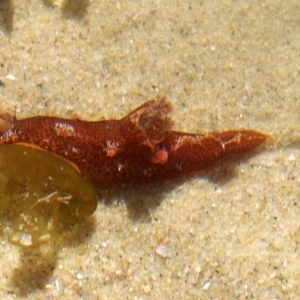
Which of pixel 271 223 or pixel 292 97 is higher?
pixel 292 97

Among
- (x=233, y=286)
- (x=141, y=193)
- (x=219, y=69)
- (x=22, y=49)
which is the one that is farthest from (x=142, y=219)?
(x=22, y=49)

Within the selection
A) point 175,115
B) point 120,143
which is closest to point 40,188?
point 120,143

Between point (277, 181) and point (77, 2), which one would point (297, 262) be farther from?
point (77, 2)
